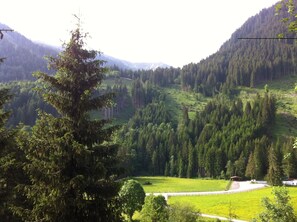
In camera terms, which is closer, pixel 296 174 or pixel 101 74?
pixel 101 74

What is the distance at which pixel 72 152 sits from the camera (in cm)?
1622

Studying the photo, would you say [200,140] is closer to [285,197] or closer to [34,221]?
[285,197]

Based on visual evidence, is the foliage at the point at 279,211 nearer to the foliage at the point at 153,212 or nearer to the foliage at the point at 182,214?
the foliage at the point at 182,214

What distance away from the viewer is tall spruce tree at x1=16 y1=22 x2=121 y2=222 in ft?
51.9

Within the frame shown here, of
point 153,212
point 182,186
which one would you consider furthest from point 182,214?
point 182,186

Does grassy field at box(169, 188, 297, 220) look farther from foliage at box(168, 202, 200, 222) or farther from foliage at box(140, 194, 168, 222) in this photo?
foliage at box(168, 202, 200, 222)

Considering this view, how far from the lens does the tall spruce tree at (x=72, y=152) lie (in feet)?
51.9

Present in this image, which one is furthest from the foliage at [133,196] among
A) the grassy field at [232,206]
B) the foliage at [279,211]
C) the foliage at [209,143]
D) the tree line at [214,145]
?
the foliage at [209,143]

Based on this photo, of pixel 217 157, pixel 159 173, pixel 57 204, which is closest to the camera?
pixel 57 204

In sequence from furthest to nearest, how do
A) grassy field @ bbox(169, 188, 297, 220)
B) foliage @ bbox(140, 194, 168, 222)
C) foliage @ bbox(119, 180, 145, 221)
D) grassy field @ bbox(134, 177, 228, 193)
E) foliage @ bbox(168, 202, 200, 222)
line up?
grassy field @ bbox(134, 177, 228, 193), grassy field @ bbox(169, 188, 297, 220), foliage @ bbox(119, 180, 145, 221), foliage @ bbox(140, 194, 168, 222), foliage @ bbox(168, 202, 200, 222)

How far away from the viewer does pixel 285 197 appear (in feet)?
128

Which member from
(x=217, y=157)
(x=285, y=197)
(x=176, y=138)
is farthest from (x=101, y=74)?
(x=176, y=138)

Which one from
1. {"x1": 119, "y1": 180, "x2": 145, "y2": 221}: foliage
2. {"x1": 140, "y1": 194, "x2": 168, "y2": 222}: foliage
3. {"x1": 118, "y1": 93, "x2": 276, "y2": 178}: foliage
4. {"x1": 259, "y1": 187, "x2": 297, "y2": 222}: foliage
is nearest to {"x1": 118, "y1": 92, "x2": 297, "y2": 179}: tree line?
{"x1": 118, "y1": 93, "x2": 276, "y2": 178}: foliage

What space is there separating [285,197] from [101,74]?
3035cm
